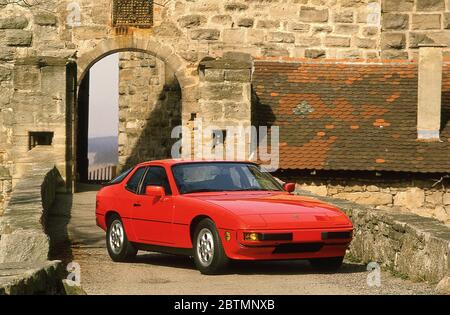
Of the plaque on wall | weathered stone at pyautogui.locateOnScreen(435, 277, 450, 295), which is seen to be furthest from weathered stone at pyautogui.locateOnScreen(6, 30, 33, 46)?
weathered stone at pyautogui.locateOnScreen(435, 277, 450, 295)

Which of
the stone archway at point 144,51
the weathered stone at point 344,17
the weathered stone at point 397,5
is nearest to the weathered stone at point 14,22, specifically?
the stone archway at point 144,51

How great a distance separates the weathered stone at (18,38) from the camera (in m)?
24.7

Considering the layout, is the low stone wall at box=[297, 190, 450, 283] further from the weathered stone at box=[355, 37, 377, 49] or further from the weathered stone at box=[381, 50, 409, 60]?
the weathered stone at box=[381, 50, 409, 60]

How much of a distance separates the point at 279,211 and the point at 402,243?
1507 millimetres

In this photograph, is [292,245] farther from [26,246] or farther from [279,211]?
[26,246]

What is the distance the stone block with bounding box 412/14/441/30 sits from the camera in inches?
1067

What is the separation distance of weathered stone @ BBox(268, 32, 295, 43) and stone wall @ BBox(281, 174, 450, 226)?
378 centimetres

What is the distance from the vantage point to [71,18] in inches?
976

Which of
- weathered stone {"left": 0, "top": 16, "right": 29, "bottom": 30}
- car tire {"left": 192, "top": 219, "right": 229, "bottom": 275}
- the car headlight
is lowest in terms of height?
car tire {"left": 192, "top": 219, "right": 229, "bottom": 275}

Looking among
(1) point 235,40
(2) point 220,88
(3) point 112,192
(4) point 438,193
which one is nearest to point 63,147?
(2) point 220,88

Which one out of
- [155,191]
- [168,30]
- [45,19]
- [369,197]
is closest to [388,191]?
[369,197]

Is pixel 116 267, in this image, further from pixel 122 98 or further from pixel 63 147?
pixel 122 98

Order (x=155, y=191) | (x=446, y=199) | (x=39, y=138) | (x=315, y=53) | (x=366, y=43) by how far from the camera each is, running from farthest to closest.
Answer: (x=366, y=43) → (x=315, y=53) → (x=446, y=199) → (x=39, y=138) → (x=155, y=191)

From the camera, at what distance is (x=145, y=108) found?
33.1m
